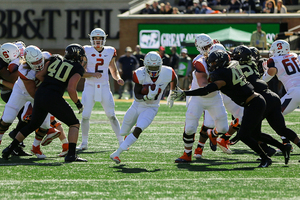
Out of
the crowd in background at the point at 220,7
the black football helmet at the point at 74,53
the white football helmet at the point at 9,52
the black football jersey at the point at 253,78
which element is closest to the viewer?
the black football helmet at the point at 74,53

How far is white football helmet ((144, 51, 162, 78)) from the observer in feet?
20.7

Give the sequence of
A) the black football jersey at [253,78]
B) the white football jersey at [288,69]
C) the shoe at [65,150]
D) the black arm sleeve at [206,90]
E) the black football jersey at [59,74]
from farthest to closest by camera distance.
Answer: the white football jersey at [288,69] < the shoe at [65,150] < the black football jersey at [253,78] < the black football jersey at [59,74] < the black arm sleeve at [206,90]

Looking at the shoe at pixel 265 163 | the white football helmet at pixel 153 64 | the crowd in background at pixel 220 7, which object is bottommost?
the shoe at pixel 265 163

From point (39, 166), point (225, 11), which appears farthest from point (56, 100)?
point (225, 11)

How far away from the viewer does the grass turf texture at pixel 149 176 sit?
182 inches

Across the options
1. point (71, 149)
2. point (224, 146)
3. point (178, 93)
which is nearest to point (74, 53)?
point (71, 149)

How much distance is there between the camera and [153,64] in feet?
20.6

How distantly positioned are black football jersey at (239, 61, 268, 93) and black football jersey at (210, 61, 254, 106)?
17.7 inches

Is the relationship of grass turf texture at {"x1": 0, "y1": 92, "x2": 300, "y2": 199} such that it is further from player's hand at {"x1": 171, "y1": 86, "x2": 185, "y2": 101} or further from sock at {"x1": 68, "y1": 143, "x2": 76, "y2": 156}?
player's hand at {"x1": 171, "y1": 86, "x2": 185, "y2": 101}

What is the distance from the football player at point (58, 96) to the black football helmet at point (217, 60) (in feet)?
5.65

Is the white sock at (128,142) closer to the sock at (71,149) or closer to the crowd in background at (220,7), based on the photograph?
the sock at (71,149)

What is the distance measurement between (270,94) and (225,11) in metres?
13.8

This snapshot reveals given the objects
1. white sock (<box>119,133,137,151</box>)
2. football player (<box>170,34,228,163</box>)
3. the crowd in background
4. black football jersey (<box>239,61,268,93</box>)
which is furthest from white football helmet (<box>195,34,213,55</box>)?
the crowd in background

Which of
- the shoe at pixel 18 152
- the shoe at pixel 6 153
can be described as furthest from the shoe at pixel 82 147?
the shoe at pixel 6 153
